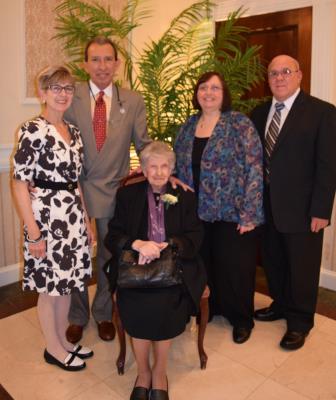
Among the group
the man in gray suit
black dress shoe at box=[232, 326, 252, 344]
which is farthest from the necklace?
black dress shoe at box=[232, 326, 252, 344]

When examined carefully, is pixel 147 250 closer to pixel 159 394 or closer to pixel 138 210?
pixel 138 210

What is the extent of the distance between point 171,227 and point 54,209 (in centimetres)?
60

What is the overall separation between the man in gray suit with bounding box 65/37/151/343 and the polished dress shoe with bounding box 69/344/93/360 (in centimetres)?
69

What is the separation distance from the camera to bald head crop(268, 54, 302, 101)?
2365 millimetres

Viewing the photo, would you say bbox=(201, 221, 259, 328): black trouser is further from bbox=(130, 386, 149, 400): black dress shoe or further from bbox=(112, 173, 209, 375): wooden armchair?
bbox=(130, 386, 149, 400): black dress shoe

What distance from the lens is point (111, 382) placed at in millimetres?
2201

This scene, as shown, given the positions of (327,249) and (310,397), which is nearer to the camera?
(310,397)

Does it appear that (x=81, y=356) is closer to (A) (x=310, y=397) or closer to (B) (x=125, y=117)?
(A) (x=310, y=397)

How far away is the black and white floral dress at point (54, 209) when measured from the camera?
1959 millimetres

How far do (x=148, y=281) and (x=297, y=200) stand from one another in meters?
1.05

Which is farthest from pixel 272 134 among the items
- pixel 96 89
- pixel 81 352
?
pixel 81 352

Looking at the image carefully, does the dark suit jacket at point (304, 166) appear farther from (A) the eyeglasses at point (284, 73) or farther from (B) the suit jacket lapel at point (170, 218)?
(B) the suit jacket lapel at point (170, 218)

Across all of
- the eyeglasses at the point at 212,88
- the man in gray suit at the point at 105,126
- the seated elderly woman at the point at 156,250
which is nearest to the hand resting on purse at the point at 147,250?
the seated elderly woman at the point at 156,250

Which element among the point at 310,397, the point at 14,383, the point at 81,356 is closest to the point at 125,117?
the point at 81,356
